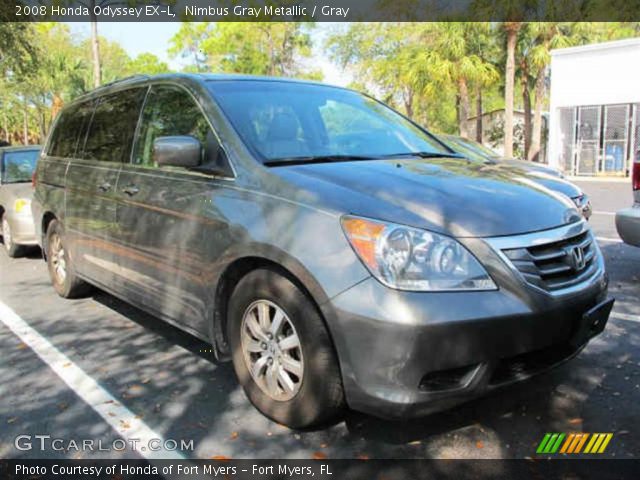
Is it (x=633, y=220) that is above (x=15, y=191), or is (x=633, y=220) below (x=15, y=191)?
below

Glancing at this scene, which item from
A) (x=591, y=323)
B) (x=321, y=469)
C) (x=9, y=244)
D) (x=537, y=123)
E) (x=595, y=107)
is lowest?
(x=321, y=469)

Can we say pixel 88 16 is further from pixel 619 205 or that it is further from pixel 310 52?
pixel 310 52

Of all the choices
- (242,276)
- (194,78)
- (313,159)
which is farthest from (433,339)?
(194,78)

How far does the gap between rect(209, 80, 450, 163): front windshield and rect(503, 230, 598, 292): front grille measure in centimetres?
125

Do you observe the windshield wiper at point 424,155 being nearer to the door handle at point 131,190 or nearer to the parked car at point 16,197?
the door handle at point 131,190

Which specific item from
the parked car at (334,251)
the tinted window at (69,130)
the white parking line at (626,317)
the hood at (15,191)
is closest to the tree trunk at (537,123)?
the hood at (15,191)

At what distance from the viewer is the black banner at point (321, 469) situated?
103 inches

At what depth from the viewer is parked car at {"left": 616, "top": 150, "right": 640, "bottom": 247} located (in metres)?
4.99

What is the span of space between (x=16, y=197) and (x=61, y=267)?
264cm

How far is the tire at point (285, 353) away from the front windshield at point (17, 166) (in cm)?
643

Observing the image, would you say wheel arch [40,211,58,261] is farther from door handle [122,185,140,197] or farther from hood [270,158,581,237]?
hood [270,158,581,237]

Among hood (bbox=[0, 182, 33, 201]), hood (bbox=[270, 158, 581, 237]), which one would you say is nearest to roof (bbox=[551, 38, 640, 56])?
hood (bbox=[0, 182, 33, 201])

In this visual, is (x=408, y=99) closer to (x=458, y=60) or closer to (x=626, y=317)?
(x=458, y=60)

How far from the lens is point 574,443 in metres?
2.83
